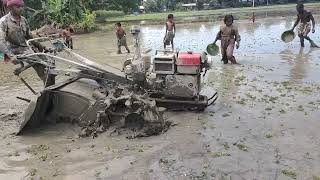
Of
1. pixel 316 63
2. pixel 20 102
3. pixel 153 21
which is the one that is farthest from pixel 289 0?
pixel 20 102

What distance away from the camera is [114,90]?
297 inches

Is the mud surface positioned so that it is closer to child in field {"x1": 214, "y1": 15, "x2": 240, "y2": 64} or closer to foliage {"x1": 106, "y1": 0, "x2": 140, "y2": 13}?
child in field {"x1": 214, "y1": 15, "x2": 240, "y2": 64}

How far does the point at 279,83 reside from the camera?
1042 centimetres

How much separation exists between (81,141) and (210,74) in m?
5.66

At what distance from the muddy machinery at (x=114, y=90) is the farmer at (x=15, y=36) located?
0.28m

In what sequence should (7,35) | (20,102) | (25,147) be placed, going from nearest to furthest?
(25,147), (7,35), (20,102)

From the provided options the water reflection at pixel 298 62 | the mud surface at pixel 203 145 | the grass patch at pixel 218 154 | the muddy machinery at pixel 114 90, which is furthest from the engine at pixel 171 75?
the water reflection at pixel 298 62

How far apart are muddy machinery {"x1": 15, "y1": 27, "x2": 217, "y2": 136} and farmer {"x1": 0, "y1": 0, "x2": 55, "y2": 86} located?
281 millimetres

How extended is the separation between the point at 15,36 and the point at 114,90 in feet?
7.25

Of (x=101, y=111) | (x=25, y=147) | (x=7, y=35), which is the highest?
(x=7, y=35)

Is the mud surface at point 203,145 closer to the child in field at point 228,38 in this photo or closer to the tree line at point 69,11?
the child in field at point 228,38

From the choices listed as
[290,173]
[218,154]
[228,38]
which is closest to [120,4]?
[228,38]

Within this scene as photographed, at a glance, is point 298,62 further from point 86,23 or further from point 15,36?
point 86,23

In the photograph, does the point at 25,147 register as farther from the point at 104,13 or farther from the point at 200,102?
the point at 104,13
